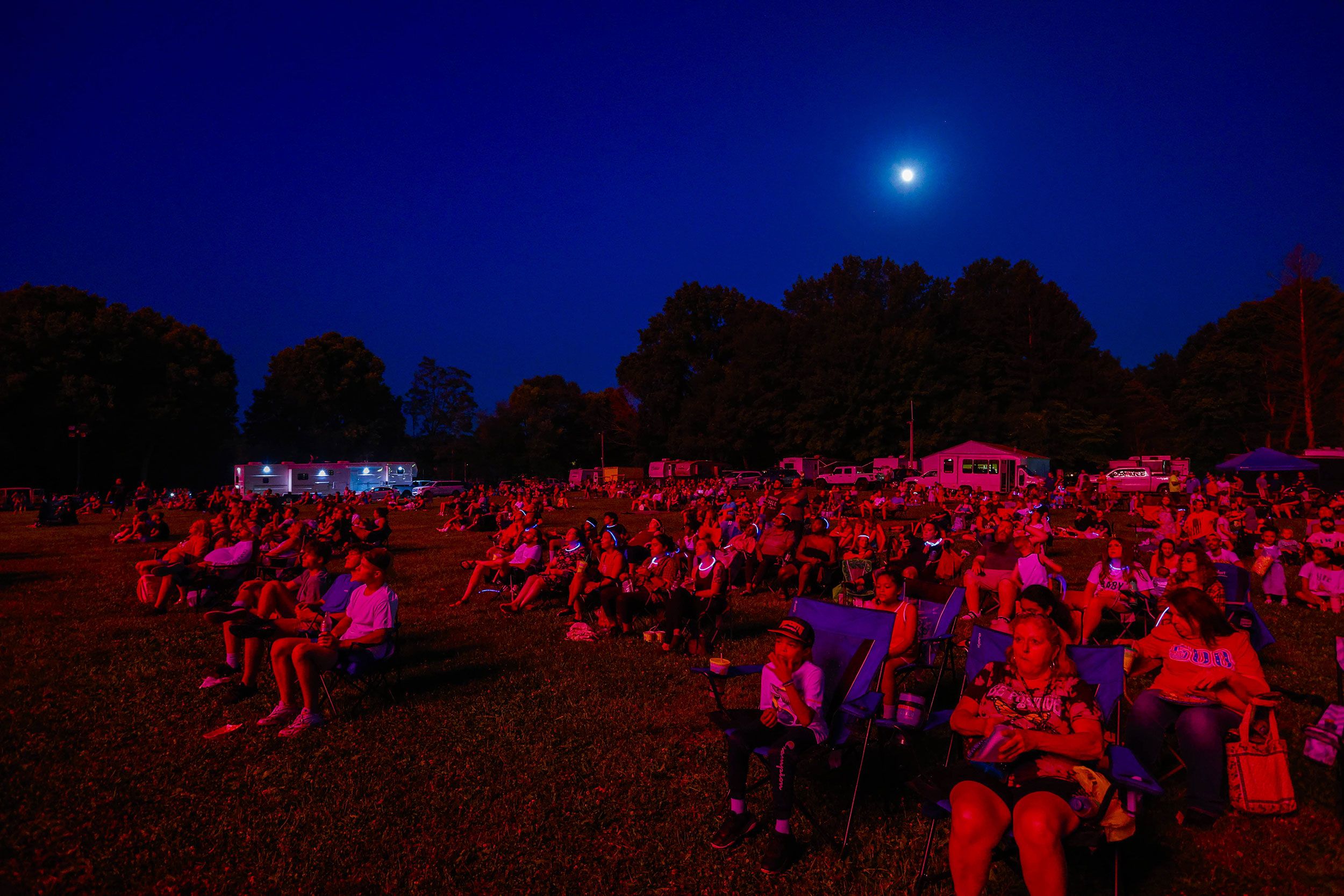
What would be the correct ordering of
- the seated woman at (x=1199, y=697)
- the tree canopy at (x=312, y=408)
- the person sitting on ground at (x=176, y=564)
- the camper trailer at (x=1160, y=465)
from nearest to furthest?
the seated woman at (x=1199, y=697) → the person sitting on ground at (x=176, y=564) → the camper trailer at (x=1160, y=465) → the tree canopy at (x=312, y=408)

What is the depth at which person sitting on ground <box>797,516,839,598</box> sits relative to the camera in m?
9.52

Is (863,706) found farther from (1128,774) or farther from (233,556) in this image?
(233,556)

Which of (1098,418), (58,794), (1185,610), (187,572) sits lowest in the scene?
(58,794)

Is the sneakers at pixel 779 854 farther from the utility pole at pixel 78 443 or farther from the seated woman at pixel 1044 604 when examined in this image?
the utility pole at pixel 78 443

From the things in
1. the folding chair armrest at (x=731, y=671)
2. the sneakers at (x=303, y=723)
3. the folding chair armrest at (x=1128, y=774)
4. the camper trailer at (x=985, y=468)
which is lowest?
the sneakers at (x=303, y=723)

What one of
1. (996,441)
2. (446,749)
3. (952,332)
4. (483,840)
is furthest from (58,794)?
(952,332)

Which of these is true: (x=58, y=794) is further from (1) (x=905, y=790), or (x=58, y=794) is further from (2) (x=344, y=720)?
(1) (x=905, y=790)

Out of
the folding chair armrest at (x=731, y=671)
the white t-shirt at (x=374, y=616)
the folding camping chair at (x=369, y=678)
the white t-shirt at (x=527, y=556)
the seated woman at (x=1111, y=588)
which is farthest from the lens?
the white t-shirt at (x=527, y=556)

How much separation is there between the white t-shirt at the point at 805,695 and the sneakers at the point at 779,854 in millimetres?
521

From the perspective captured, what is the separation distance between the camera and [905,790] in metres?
4.14

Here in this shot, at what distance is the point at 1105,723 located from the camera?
387 centimetres

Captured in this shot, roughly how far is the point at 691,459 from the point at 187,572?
159 ft

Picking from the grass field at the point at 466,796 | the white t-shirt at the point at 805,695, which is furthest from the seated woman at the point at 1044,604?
the white t-shirt at the point at 805,695

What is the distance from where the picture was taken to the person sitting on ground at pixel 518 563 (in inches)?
372
